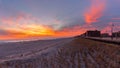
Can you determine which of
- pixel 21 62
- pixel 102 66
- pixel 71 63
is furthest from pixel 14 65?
pixel 102 66

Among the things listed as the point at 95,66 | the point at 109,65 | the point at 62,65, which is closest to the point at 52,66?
the point at 62,65

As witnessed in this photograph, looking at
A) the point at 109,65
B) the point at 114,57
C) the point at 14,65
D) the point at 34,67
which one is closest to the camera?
the point at 109,65

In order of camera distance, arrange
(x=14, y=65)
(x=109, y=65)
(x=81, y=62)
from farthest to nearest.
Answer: (x=14, y=65)
(x=81, y=62)
(x=109, y=65)

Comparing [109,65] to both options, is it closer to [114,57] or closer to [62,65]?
[114,57]

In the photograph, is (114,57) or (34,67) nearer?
(114,57)

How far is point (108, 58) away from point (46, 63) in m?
4.79

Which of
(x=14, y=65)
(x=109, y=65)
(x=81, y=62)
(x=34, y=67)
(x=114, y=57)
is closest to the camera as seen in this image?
(x=109, y=65)

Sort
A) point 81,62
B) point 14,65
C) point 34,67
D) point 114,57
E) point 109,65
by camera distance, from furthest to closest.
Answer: point 14,65
point 34,67
point 81,62
point 114,57
point 109,65

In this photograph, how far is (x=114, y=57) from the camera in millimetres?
13984

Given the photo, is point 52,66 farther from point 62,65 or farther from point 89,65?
point 89,65

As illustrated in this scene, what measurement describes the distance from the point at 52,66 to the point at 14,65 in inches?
143

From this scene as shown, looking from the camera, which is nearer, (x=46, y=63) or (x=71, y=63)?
(x=71, y=63)

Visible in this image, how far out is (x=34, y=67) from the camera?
54.0ft

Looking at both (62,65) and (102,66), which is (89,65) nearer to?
(102,66)
